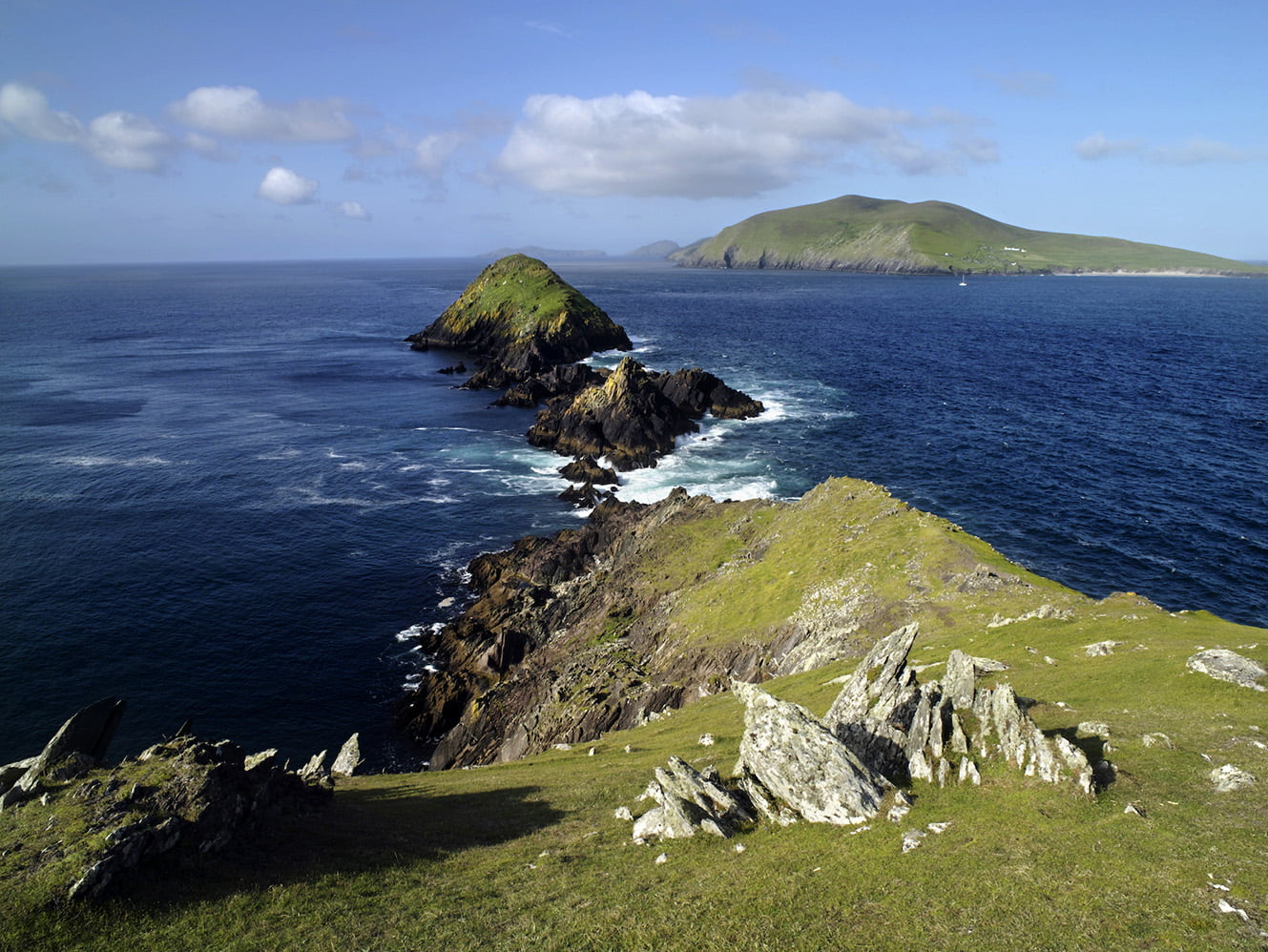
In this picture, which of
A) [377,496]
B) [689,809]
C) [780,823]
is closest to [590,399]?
[377,496]

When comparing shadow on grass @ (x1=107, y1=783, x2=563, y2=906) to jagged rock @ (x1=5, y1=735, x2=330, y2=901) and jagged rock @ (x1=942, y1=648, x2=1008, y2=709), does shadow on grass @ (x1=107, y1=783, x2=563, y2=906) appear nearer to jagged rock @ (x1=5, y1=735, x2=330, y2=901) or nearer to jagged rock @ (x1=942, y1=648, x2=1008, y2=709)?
jagged rock @ (x1=5, y1=735, x2=330, y2=901)

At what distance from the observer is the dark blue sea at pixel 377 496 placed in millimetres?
56969

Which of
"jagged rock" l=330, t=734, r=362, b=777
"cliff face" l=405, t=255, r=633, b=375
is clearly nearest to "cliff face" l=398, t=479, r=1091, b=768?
"jagged rock" l=330, t=734, r=362, b=777

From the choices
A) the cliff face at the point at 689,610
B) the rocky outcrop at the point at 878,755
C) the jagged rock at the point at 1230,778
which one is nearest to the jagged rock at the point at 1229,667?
the jagged rock at the point at 1230,778

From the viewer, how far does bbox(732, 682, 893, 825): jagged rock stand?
26.4m

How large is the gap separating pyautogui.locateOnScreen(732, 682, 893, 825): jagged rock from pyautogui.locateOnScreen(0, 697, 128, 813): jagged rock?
94.9 feet

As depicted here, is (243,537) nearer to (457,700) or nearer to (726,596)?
(457,700)

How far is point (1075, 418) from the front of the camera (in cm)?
11694

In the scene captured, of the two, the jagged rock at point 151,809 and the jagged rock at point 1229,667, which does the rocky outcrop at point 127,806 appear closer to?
the jagged rock at point 151,809

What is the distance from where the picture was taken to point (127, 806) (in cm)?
2628

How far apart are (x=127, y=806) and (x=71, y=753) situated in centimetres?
631

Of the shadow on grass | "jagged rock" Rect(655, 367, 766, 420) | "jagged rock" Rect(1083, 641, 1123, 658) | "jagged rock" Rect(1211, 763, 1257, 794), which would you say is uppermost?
"jagged rock" Rect(655, 367, 766, 420)

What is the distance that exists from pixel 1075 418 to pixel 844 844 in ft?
384

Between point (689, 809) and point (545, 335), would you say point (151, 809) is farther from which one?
point (545, 335)
